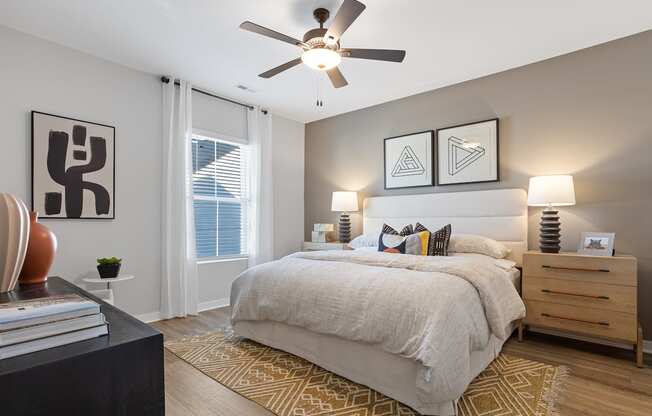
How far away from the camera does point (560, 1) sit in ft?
7.88

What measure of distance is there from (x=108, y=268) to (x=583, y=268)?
394 cm

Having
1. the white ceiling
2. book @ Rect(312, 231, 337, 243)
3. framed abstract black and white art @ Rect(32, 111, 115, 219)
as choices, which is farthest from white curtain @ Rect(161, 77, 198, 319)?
book @ Rect(312, 231, 337, 243)

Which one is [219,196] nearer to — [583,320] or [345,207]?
[345,207]

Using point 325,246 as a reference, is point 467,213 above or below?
above

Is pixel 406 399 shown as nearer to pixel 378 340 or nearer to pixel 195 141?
pixel 378 340

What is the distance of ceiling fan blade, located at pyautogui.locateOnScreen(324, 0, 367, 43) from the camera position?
1.97 m

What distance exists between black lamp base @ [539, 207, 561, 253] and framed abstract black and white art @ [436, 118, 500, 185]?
71cm

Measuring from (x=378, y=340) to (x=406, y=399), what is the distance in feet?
1.12

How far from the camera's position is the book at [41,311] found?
73 centimetres

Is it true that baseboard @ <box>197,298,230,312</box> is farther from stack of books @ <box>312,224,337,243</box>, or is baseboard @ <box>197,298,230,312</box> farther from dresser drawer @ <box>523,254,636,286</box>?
dresser drawer @ <box>523,254,636,286</box>

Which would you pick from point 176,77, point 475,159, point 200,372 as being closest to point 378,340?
point 200,372

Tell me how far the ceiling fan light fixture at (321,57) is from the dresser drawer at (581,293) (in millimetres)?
2394

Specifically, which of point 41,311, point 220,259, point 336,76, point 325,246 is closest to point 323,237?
point 325,246

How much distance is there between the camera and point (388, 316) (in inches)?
75.7
